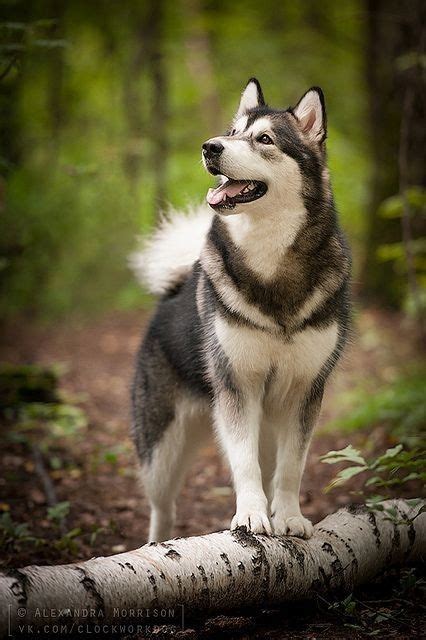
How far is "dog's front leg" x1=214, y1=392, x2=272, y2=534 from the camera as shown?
3.07 metres

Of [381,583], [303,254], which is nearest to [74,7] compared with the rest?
[303,254]

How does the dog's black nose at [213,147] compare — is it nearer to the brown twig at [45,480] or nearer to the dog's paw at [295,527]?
the dog's paw at [295,527]

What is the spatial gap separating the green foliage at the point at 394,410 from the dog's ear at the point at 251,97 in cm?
247

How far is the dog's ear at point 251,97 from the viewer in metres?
3.50

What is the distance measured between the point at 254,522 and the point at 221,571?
1.32ft

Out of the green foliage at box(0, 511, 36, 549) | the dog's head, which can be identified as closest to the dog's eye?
the dog's head

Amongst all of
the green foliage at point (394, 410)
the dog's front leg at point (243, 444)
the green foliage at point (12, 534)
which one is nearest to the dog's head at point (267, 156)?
the dog's front leg at point (243, 444)

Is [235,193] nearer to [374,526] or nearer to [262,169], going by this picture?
[262,169]

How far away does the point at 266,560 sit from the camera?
2686mm

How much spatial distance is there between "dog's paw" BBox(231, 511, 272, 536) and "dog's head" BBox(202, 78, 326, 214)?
48.3 inches

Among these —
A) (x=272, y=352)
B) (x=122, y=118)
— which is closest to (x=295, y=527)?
(x=272, y=352)

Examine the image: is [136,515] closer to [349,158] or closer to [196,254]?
[196,254]

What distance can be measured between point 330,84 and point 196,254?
9.78 metres

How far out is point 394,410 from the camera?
17.9ft
